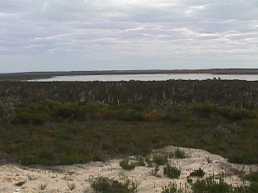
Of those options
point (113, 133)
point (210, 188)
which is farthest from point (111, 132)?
point (210, 188)

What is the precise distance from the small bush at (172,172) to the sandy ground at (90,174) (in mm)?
109

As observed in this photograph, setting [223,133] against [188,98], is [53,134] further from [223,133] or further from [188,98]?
[188,98]

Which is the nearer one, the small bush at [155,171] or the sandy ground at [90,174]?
the sandy ground at [90,174]

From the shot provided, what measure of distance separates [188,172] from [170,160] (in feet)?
4.97

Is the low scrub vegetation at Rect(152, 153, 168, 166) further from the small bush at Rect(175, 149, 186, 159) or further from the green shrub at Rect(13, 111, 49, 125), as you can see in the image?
the green shrub at Rect(13, 111, 49, 125)

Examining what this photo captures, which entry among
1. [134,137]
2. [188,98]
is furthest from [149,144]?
[188,98]

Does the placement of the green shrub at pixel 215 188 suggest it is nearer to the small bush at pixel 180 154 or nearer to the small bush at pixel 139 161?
the small bush at pixel 139 161

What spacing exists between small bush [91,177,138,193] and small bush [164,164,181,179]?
39.7 inches

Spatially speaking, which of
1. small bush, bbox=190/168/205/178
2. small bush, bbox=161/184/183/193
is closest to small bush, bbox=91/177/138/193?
small bush, bbox=161/184/183/193

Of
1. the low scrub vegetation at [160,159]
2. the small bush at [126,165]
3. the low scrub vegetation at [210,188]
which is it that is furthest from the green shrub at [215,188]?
the low scrub vegetation at [160,159]

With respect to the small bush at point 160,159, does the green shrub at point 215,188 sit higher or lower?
higher

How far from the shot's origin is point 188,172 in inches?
421

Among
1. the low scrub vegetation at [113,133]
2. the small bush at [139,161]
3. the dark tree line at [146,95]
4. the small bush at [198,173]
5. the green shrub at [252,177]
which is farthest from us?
the dark tree line at [146,95]

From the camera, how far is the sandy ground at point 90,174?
9.07 metres
